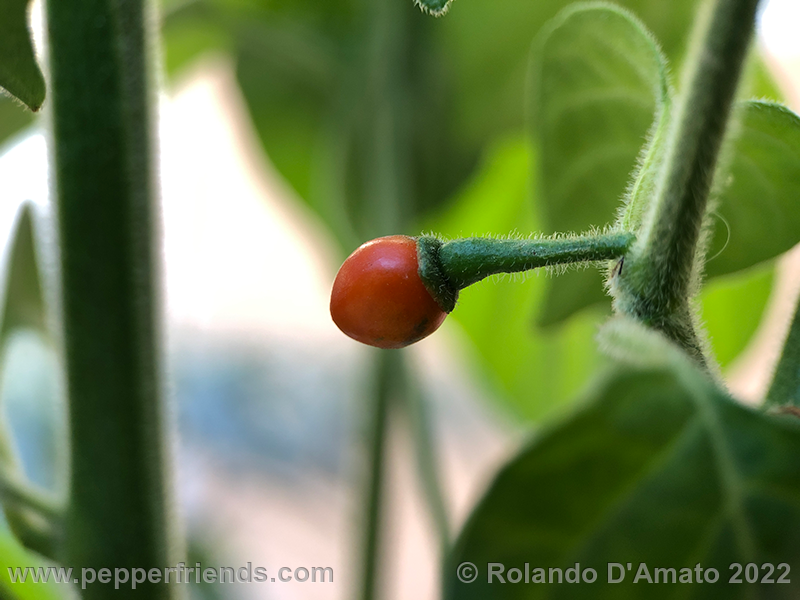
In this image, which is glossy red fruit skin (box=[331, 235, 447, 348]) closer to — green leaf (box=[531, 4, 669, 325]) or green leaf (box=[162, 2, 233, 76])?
green leaf (box=[531, 4, 669, 325])

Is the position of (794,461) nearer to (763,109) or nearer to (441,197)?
(763,109)

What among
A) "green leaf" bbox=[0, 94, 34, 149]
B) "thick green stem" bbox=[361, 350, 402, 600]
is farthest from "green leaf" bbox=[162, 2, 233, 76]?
"thick green stem" bbox=[361, 350, 402, 600]

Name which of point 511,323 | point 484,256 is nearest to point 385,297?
point 484,256

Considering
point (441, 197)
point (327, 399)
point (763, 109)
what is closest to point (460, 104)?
point (441, 197)

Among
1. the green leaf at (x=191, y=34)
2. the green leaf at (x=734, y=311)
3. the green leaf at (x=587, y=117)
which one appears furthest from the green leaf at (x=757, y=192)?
the green leaf at (x=191, y=34)

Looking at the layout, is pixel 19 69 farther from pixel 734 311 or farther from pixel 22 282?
pixel 734 311

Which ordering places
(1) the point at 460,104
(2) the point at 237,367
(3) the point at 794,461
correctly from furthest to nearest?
(2) the point at 237,367, (1) the point at 460,104, (3) the point at 794,461
